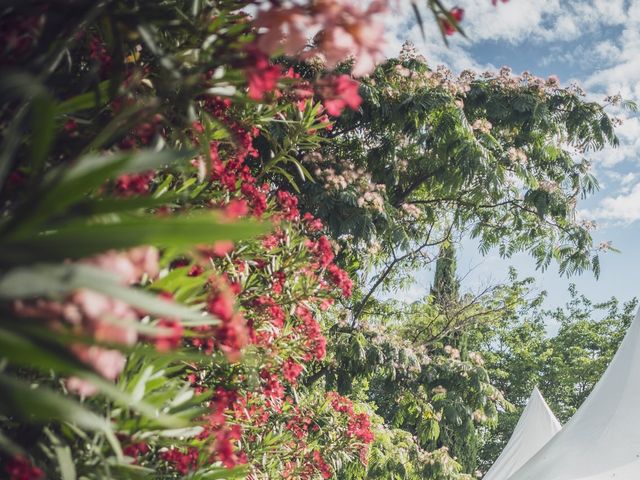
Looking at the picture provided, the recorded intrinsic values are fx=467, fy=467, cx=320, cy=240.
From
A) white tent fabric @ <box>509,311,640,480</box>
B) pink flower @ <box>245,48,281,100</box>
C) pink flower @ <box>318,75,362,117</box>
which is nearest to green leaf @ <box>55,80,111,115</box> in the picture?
pink flower @ <box>245,48,281,100</box>

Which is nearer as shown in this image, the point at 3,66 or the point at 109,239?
the point at 109,239

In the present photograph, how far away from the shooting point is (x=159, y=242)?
1.42 feet

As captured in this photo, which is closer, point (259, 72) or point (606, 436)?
point (259, 72)

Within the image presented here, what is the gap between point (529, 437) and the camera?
7.14 meters

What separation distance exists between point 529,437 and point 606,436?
3.33 meters

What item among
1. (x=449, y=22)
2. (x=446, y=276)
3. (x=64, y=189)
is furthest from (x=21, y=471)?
(x=446, y=276)

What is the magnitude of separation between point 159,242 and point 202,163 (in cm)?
86

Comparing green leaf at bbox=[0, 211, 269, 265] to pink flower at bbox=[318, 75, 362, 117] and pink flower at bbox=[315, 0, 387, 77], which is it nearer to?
pink flower at bbox=[315, 0, 387, 77]

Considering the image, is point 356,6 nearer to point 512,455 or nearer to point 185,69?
point 185,69

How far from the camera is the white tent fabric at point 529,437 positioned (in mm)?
6926

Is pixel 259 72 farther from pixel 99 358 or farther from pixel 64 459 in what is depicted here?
pixel 64 459

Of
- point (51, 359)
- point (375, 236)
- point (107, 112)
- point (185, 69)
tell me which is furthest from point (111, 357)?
point (375, 236)

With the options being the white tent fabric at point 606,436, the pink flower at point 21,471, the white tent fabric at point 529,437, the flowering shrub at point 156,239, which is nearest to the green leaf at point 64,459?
the flowering shrub at point 156,239

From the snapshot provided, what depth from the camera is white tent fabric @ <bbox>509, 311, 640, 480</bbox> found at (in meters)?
3.90
